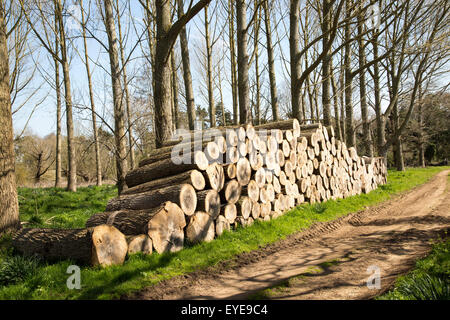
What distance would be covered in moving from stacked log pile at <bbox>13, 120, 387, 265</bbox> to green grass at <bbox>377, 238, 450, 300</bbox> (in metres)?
3.28

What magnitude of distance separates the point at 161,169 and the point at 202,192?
4.43 feet

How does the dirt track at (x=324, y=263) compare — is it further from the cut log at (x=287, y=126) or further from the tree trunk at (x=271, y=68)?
the tree trunk at (x=271, y=68)

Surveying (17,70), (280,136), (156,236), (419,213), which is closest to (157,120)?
(280,136)

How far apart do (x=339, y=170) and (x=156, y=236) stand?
7551mm

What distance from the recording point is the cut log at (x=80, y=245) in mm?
4398

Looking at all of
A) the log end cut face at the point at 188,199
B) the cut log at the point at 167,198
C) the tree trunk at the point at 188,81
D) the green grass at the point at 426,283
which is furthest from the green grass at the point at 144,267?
the tree trunk at the point at 188,81

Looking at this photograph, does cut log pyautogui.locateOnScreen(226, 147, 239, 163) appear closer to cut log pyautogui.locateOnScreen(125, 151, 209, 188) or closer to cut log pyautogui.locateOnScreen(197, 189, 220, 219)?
cut log pyautogui.locateOnScreen(125, 151, 209, 188)

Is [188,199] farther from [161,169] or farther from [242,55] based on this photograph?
[242,55]

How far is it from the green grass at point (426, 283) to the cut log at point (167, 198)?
3.33 m

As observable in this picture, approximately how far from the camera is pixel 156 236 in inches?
197

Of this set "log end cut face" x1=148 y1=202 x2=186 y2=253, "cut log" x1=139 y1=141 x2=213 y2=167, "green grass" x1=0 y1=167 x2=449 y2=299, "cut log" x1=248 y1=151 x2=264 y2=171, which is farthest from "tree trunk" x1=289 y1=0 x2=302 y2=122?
"log end cut face" x1=148 y1=202 x2=186 y2=253

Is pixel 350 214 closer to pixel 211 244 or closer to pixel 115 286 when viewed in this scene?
pixel 211 244

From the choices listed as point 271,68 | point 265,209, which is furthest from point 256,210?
point 271,68

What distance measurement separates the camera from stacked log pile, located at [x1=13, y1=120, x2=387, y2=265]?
15.7ft
